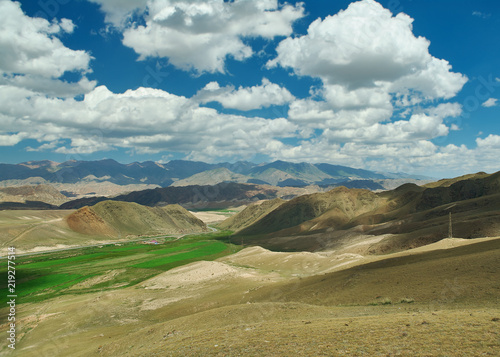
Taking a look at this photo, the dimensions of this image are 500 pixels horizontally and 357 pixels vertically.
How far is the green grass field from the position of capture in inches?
2815

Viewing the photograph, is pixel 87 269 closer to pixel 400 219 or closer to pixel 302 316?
pixel 302 316

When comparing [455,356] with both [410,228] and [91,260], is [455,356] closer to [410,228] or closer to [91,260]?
[410,228]

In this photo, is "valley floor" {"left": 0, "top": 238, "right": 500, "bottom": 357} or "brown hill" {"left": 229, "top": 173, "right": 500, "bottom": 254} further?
"brown hill" {"left": 229, "top": 173, "right": 500, "bottom": 254}

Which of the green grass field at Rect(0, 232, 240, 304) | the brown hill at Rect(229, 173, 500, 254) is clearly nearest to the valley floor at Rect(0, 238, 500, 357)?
the green grass field at Rect(0, 232, 240, 304)

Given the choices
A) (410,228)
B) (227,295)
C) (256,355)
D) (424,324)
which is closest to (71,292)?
(227,295)

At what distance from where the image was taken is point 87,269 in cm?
9425

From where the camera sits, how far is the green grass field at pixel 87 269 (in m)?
71.5

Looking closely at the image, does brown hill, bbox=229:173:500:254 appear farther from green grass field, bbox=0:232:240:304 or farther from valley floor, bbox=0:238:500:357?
green grass field, bbox=0:232:240:304

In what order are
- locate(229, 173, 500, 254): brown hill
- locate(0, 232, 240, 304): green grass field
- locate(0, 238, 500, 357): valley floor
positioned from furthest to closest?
locate(229, 173, 500, 254): brown hill < locate(0, 232, 240, 304): green grass field < locate(0, 238, 500, 357): valley floor

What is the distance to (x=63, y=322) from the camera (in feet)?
146

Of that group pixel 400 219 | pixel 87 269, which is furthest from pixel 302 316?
pixel 400 219

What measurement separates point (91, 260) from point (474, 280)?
387 ft

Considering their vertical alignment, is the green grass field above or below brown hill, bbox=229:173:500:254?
below

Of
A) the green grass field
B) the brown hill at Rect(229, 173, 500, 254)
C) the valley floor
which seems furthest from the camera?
the brown hill at Rect(229, 173, 500, 254)
